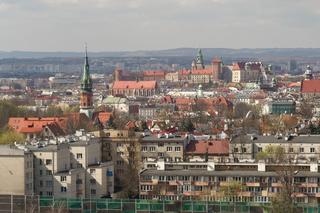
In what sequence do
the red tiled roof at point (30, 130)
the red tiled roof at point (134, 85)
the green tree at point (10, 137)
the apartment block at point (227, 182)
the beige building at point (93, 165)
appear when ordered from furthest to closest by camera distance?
the red tiled roof at point (134, 85) < the red tiled roof at point (30, 130) < the green tree at point (10, 137) < the beige building at point (93, 165) < the apartment block at point (227, 182)

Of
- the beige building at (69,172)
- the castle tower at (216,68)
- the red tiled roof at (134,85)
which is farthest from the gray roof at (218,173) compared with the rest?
the castle tower at (216,68)

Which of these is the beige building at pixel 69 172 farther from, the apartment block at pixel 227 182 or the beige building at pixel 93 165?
the apartment block at pixel 227 182

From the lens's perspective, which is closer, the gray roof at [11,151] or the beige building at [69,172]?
the gray roof at [11,151]

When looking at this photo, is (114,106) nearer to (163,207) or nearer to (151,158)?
(151,158)

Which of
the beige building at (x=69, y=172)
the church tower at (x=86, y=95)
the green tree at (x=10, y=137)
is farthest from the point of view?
the church tower at (x=86, y=95)

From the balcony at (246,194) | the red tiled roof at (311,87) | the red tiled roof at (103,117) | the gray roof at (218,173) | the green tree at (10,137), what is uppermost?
the gray roof at (218,173)

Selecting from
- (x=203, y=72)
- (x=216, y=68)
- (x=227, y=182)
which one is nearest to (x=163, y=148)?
(x=227, y=182)

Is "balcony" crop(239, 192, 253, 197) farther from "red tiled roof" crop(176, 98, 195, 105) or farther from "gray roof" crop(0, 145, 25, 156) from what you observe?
"red tiled roof" crop(176, 98, 195, 105)
